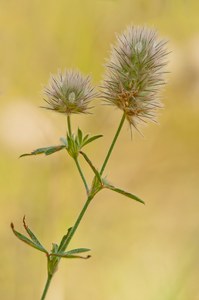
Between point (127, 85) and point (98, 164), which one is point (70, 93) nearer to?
point (127, 85)

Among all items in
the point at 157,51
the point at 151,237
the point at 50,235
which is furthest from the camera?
the point at 151,237

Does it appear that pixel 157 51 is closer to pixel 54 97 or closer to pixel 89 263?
pixel 54 97

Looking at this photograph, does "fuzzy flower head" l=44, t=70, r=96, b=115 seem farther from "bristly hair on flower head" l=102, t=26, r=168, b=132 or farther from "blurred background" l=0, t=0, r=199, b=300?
"blurred background" l=0, t=0, r=199, b=300

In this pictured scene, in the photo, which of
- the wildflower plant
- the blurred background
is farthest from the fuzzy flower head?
→ the blurred background

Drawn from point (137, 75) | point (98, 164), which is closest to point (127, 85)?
point (137, 75)

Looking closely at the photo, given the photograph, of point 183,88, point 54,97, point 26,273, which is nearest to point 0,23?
point 183,88

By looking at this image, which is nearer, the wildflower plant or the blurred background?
the wildflower plant
